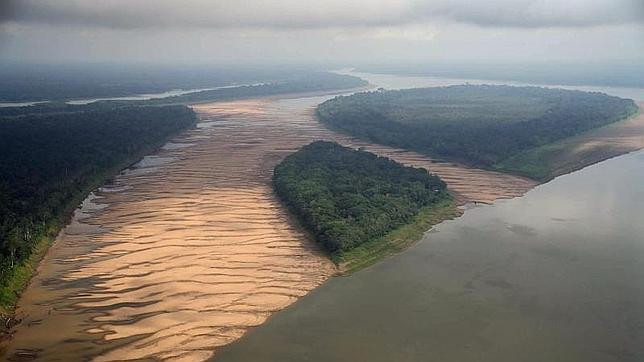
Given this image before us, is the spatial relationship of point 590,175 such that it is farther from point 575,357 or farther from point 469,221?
point 575,357

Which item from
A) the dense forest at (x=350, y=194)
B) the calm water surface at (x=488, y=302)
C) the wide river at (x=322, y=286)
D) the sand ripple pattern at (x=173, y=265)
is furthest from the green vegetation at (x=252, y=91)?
the calm water surface at (x=488, y=302)

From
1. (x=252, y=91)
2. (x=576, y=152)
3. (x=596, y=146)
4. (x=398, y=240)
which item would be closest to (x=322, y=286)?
(x=398, y=240)

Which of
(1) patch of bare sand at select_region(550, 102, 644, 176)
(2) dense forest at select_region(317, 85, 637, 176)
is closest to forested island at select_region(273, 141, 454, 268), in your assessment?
(2) dense forest at select_region(317, 85, 637, 176)

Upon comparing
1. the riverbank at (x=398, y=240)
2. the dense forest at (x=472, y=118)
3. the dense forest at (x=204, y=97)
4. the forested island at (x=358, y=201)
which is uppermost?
the dense forest at (x=204, y=97)

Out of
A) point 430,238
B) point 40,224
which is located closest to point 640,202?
point 430,238

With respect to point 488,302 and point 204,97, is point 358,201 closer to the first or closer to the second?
point 488,302

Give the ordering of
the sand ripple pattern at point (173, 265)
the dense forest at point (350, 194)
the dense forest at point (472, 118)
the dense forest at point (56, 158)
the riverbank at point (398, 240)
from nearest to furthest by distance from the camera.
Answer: the sand ripple pattern at point (173, 265), the riverbank at point (398, 240), the dense forest at point (56, 158), the dense forest at point (350, 194), the dense forest at point (472, 118)

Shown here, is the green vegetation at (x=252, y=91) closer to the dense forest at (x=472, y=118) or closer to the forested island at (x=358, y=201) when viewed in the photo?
the dense forest at (x=472, y=118)
